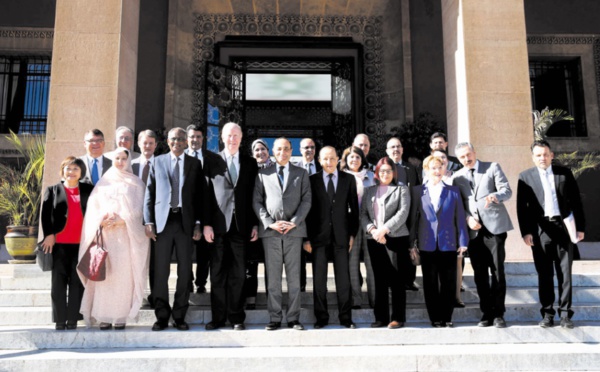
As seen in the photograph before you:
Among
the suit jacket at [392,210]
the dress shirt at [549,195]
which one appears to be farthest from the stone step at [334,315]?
the dress shirt at [549,195]

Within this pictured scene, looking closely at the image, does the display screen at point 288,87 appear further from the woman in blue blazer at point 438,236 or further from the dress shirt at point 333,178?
the woman in blue blazer at point 438,236

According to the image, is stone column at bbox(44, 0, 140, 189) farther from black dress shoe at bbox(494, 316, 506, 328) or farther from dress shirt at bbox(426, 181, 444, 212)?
black dress shoe at bbox(494, 316, 506, 328)

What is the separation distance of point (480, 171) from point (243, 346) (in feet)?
9.57

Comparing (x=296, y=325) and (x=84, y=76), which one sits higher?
(x=84, y=76)

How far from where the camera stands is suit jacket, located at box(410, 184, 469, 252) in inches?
192

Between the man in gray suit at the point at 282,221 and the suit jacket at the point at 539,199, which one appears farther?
the suit jacket at the point at 539,199

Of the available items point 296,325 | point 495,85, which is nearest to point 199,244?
point 296,325

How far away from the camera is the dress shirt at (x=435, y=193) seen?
502 cm

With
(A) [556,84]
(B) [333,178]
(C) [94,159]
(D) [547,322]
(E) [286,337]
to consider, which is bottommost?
(E) [286,337]

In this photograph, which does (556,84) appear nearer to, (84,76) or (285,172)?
(285,172)

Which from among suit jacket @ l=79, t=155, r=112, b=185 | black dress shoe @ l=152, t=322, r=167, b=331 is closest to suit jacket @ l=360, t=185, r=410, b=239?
black dress shoe @ l=152, t=322, r=167, b=331

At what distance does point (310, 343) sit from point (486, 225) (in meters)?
2.05

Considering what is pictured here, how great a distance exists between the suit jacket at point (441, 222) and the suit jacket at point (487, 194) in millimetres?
184

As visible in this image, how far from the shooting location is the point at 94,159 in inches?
211
